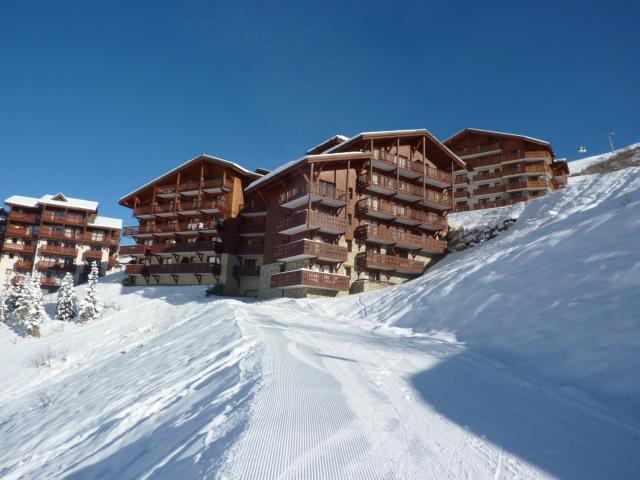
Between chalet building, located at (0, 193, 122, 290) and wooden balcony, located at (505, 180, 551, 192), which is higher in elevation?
wooden balcony, located at (505, 180, 551, 192)

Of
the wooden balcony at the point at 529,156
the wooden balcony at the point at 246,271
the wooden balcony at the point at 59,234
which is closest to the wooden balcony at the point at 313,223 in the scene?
the wooden balcony at the point at 246,271

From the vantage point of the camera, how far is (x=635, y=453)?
4852 mm

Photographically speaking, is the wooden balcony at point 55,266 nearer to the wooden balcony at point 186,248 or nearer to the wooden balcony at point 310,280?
the wooden balcony at point 186,248

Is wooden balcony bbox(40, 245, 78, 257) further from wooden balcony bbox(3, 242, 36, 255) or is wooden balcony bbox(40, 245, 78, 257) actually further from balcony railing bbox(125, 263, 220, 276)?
balcony railing bbox(125, 263, 220, 276)

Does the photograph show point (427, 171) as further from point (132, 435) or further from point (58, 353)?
point (132, 435)

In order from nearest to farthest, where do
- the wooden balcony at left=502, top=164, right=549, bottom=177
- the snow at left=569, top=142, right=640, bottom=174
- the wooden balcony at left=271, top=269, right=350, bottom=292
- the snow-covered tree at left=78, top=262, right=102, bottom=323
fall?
the wooden balcony at left=271, top=269, right=350, bottom=292 → the snow-covered tree at left=78, top=262, right=102, bottom=323 → the wooden balcony at left=502, top=164, right=549, bottom=177 → the snow at left=569, top=142, right=640, bottom=174

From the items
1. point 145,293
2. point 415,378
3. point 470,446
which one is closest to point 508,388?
point 415,378

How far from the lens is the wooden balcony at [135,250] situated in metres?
44.6

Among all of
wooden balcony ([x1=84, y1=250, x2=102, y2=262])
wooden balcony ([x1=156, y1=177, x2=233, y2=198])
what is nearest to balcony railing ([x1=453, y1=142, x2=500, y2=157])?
wooden balcony ([x1=156, y1=177, x2=233, y2=198])

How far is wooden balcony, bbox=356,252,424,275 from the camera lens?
102 ft

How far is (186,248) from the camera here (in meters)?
40.7

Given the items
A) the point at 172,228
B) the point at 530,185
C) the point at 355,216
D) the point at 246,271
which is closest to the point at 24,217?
the point at 172,228

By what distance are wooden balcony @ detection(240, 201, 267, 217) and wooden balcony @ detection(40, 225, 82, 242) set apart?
28.1 metres

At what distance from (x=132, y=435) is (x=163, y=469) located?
85.1 inches
